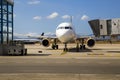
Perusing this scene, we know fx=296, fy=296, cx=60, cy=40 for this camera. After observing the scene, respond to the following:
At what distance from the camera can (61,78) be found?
540 inches

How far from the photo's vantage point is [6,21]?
40.6 meters

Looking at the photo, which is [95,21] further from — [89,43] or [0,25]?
[0,25]

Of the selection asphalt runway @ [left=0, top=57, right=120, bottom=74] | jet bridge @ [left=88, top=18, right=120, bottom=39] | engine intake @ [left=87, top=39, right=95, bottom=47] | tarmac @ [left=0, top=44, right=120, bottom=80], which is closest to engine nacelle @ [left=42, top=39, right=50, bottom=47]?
engine intake @ [left=87, top=39, right=95, bottom=47]

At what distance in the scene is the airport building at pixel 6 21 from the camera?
37.2 metres

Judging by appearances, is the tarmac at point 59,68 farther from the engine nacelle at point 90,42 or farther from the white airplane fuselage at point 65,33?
the engine nacelle at point 90,42

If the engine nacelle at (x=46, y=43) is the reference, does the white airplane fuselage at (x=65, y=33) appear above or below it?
above

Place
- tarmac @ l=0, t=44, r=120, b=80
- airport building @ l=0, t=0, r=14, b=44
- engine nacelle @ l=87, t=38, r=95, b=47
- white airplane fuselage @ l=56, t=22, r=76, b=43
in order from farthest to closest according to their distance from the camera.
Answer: engine nacelle @ l=87, t=38, r=95, b=47 < white airplane fuselage @ l=56, t=22, r=76, b=43 < airport building @ l=0, t=0, r=14, b=44 < tarmac @ l=0, t=44, r=120, b=80

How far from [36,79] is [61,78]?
1178mm

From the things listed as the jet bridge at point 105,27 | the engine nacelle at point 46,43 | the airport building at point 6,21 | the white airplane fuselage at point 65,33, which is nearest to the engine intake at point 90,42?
the white airplane fuselage at point 65,33

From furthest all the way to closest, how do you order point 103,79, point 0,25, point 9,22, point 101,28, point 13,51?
point 9,22 < point 101,28 < point 0,25 < point 13,51 < point 103,79

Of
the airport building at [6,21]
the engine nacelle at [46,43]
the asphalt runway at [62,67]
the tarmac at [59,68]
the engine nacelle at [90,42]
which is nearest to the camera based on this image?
the tarmac at [59,68]

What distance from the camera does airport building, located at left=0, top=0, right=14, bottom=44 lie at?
37188 millimetres

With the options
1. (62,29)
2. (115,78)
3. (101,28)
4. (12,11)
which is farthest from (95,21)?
(115,78)

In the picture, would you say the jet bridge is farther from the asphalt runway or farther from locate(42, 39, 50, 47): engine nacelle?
the asphalt runway
